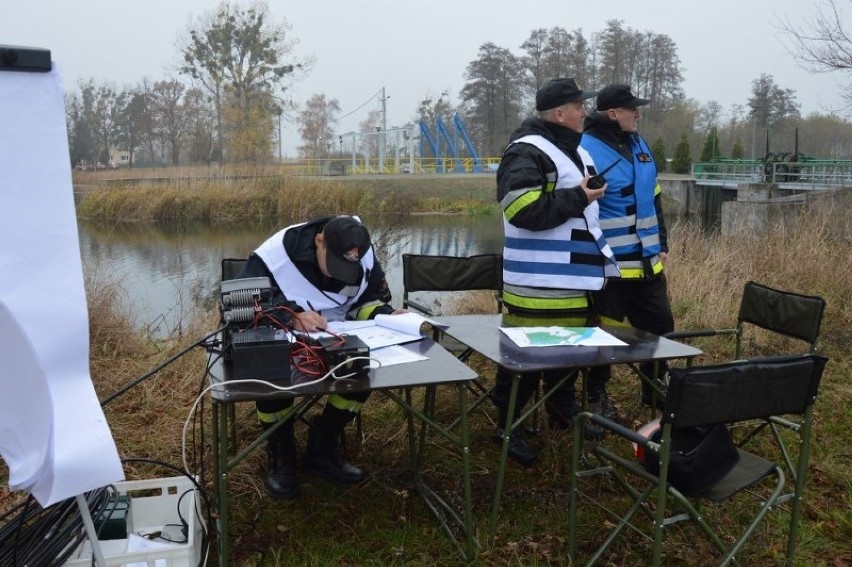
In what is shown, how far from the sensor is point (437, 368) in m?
2.48

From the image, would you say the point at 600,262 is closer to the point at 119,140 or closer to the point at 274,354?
the point at 274,354

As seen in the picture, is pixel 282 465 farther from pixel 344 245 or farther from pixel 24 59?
pixel 24 59

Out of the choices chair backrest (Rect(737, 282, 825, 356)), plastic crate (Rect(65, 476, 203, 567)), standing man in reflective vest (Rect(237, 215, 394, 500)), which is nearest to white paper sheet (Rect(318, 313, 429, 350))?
standing man in reflective vest (Rect(237, 215, 394, 500))

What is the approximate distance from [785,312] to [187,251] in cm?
1060

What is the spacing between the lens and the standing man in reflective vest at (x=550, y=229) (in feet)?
10.7

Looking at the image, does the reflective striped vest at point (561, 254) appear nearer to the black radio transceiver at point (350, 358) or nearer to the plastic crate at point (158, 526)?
the black radio transceiver at point (350, 358)

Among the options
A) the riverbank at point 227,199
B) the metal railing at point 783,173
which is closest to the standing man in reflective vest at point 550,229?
the riverbank at point 227,199

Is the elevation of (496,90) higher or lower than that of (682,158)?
higher

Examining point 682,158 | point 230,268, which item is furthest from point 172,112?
point 230,268

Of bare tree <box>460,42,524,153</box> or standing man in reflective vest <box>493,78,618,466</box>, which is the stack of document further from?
bare tree <box>460,42,524,153</box>

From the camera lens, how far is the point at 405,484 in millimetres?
3199

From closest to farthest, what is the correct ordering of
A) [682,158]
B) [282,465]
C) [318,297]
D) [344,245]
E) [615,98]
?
1. [344,245]
2. [282,465]
3. [318,297]
4. [615,98]
5. [682,158]

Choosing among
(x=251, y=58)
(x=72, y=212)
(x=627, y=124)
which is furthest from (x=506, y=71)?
(x=72, y=212)

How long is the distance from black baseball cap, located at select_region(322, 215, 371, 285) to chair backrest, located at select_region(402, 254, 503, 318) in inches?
48.9
